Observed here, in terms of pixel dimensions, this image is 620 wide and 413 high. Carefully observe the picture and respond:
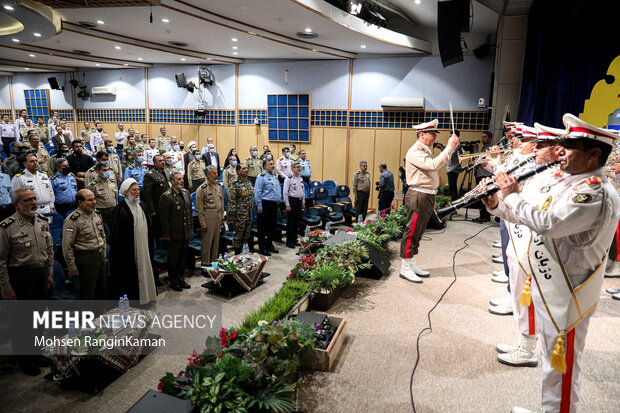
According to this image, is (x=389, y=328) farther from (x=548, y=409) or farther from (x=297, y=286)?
(x=548, y=409)

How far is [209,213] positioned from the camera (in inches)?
213

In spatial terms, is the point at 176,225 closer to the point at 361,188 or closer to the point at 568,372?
the point at 568,372

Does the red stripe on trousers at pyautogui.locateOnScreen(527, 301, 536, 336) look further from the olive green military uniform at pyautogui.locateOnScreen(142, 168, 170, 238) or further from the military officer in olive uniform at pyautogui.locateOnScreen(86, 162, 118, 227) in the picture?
the military officer in olive uniform at pyautogui.locateOnScreen(86, 162, 118, 227)

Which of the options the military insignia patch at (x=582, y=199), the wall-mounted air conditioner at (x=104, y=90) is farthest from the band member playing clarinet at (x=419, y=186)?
the wall-mounted air conditioner at (x=104, y=90)

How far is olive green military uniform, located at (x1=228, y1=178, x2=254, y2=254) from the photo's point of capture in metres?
5.94

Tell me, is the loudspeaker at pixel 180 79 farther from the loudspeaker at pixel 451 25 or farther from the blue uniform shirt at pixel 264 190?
the loudspeaker at pixel 451 25

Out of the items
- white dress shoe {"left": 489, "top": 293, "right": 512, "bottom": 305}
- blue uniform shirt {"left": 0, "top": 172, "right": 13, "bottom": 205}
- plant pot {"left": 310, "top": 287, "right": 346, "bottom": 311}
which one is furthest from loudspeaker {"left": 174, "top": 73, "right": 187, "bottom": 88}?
white dress shoe {"left": 489, "top": 293, "right": 512, "bottom": 305}

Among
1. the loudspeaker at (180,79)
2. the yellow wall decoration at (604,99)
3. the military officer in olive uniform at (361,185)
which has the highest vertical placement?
the loudspeaker at (180,79)

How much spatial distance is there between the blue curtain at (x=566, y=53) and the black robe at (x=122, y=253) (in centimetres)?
573

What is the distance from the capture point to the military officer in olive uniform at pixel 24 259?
3229 millimetres

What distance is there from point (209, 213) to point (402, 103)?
7669 mm

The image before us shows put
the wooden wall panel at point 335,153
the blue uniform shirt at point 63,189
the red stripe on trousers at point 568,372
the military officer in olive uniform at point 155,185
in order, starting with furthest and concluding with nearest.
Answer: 1. the wooden wall panel at point 335,153
2. the blue uniform shirt at point 63,189
3. the military officer in olive uniform at point 155,185
4. the red stripe on trousers at point 568,372

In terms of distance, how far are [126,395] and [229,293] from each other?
1934mm

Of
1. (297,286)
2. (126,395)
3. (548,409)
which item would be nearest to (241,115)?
(297,286)
